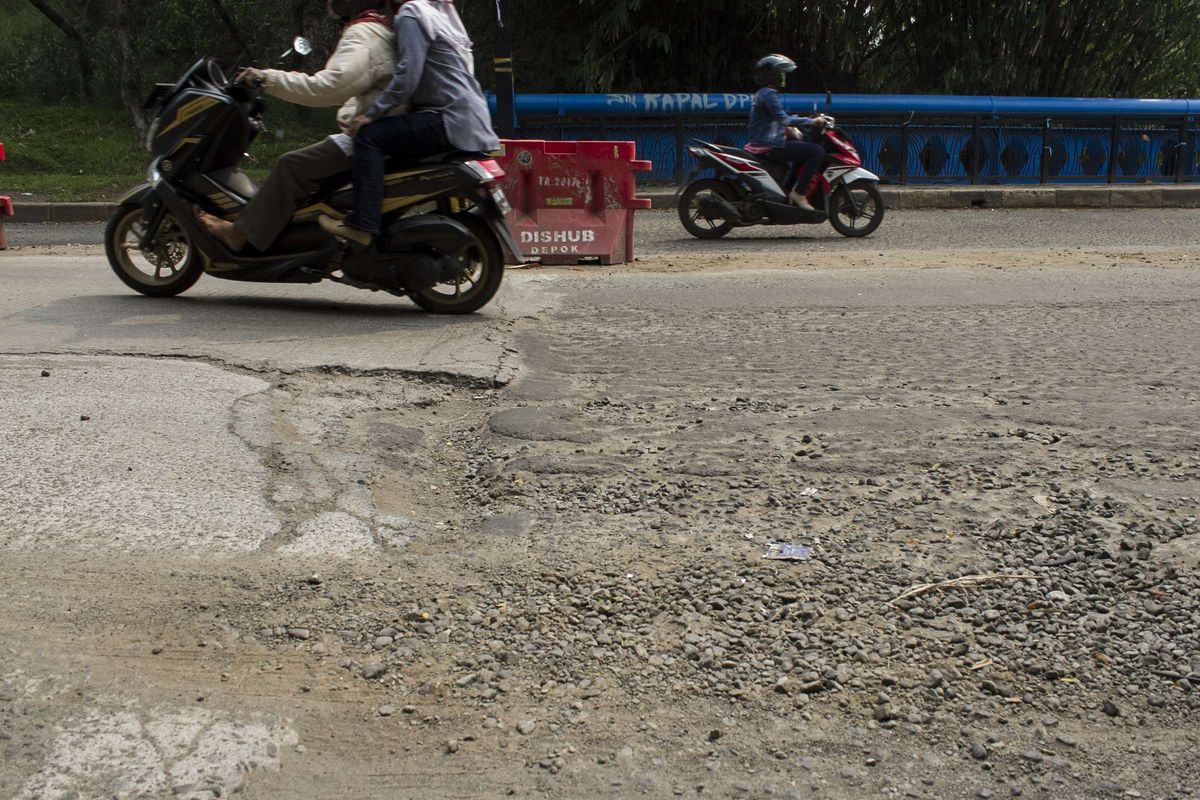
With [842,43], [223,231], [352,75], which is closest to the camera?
[352,75]

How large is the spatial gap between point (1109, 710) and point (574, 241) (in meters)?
7.31

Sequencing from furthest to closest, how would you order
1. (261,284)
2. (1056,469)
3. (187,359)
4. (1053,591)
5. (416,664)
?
(261,284), (187,359), (1056,469), (1053,591), (416,664)

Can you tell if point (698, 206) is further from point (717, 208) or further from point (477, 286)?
point (477, 286)

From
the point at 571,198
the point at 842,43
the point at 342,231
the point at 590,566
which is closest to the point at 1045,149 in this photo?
the point at 842,43

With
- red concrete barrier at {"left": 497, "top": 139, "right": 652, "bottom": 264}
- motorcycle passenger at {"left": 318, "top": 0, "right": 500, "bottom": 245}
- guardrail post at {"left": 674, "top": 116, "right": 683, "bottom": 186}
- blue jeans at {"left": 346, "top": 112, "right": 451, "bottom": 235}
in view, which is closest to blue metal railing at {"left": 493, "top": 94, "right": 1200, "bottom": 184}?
guardrail post at {"left": 674, "top": 116, "right": 683, "bottom": 186}

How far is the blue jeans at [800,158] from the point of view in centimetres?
1157

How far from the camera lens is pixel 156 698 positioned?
266 cm

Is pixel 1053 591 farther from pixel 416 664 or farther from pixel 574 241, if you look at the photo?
pixel 574 241

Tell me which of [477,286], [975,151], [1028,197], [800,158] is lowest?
[477,286]

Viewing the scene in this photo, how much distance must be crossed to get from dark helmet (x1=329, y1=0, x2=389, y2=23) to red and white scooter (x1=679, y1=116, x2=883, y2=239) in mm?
5563

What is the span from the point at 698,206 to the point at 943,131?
7324mm

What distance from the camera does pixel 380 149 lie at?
6207mm

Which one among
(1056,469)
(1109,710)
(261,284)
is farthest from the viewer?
(261,284)

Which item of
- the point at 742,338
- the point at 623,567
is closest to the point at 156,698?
the point at 623,567
